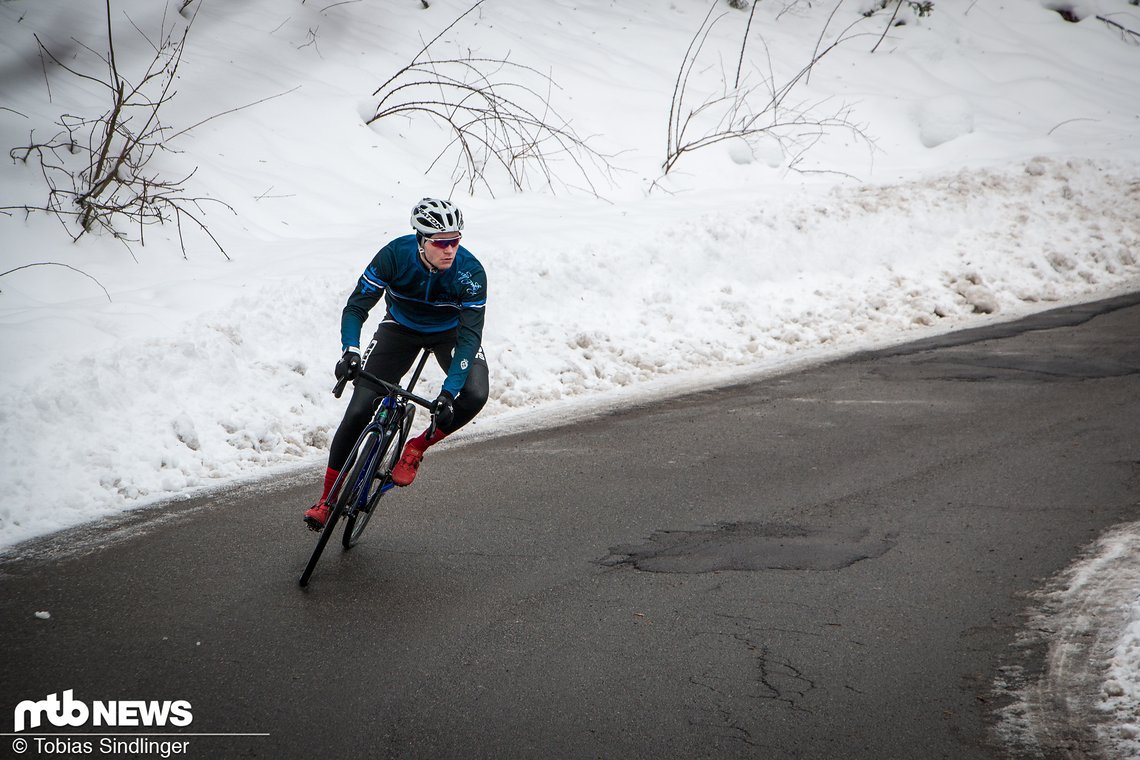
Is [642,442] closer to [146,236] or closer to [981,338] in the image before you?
[981,338]

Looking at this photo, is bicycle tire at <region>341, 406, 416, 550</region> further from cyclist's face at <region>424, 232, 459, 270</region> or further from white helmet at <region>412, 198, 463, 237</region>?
white helmet at <region>412, 198, 463, 237</region>

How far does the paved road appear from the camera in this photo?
3877 mm

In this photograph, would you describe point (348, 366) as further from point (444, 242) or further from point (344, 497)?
point (444, 242)

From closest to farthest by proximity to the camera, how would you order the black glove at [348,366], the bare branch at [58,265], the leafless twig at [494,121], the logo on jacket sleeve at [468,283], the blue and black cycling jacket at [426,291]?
the black glove at [348,366] < the blue and black cycling jacket at [426,291] < the logo on jacket sleeve at [468,283] < the bare branch at [58,265] < the leafless twig at [494,121]

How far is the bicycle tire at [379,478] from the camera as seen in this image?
17.9ft

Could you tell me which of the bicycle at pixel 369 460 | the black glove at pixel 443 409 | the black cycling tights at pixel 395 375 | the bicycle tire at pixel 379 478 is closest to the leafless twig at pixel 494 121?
the black cycling tights at pixel 395 375

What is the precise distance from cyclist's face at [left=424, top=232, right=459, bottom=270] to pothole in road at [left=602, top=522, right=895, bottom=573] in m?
2.03

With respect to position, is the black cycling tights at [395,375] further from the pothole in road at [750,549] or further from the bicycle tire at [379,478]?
the pothole in road at [750,549]

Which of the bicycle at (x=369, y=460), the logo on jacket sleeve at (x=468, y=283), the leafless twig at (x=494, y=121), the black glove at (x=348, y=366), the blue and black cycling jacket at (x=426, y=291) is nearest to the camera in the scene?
the black glove at (x=348, y=366)

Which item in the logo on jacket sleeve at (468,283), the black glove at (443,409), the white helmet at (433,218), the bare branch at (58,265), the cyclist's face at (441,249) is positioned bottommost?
the black glove at (443,409)

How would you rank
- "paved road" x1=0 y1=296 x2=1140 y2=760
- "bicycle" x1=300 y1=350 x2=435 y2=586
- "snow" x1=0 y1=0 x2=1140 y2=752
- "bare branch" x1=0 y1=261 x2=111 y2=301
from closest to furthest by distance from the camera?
1. "paved road" x1=0 y1=296 x2=1140 y2=760
2. "bicycle" x1=300 y1=350 x2=435 y2=586
3. "snow" x1=0 y1=0 x2=1140 y2=752
4. "bare branch" x1=0 y1=261 x2=111 y2=301

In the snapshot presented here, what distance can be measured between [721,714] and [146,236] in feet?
32.0

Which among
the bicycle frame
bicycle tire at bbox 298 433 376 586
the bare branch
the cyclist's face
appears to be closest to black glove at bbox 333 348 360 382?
the bicycle frame

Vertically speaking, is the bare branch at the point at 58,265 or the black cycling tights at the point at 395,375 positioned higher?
the bare branch at the point at 58,265
